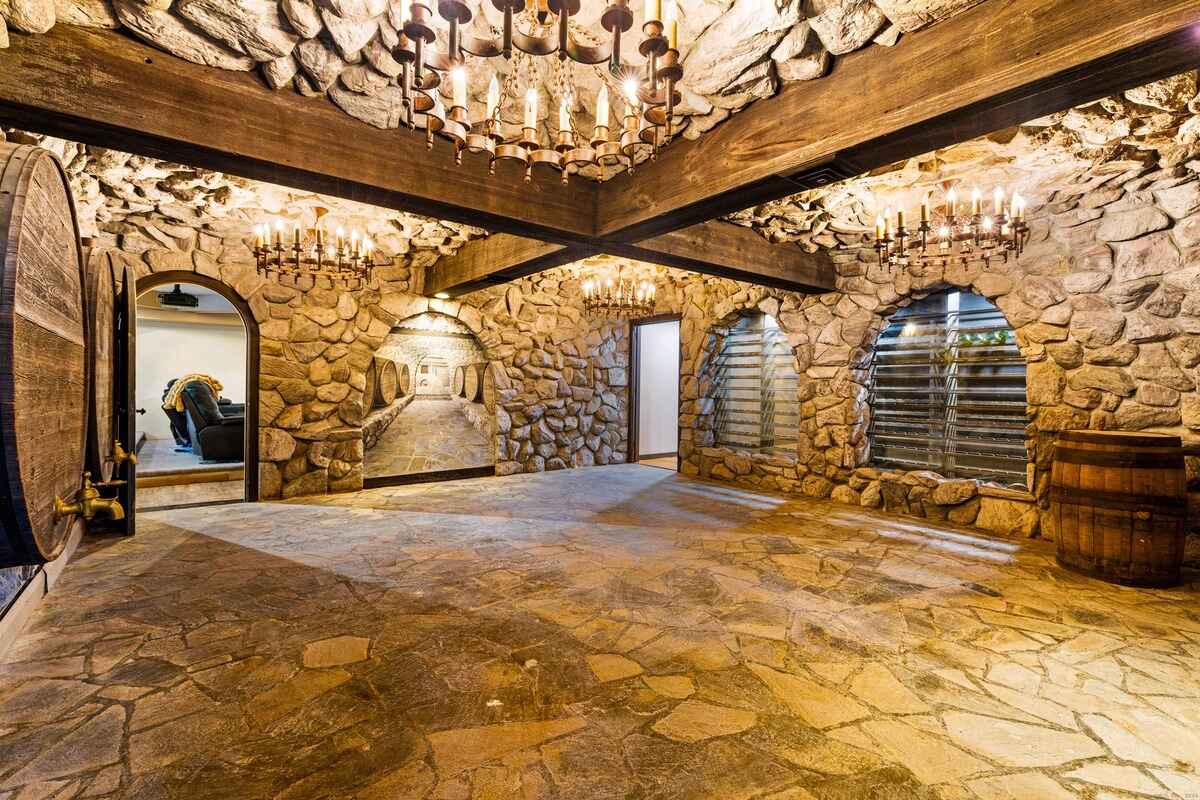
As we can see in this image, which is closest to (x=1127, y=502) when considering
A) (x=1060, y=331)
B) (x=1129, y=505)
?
(x=1129, y=505)

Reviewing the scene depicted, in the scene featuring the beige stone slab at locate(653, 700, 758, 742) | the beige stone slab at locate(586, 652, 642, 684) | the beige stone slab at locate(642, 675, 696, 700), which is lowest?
the beige stone slab at locate(653, 700, 758, 742)

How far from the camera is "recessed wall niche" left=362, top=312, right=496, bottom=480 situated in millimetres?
5750

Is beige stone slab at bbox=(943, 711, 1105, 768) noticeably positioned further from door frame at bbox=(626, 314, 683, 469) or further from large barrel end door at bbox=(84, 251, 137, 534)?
door frame at bbox=(626, 314, 683, 469)

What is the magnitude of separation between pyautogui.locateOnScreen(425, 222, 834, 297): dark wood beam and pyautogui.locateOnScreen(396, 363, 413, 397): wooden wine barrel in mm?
1070

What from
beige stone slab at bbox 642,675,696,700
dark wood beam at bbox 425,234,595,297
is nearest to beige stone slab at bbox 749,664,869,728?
beige stone slab at bbox 642,675,696,700

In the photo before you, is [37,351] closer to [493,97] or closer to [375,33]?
[493,97]

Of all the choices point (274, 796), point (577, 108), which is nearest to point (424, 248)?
point (577, 108)

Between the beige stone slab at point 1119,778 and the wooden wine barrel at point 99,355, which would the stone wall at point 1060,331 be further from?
the wooden wine barrel at point 99,355

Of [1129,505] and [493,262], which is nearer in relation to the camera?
[1129,505]

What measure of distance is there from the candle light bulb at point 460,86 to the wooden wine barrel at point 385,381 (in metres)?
4.58

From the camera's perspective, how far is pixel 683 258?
3.87m

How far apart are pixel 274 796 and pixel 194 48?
255 cm

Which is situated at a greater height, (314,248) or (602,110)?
(314,248)

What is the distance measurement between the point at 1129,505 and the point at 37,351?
15.0ft
